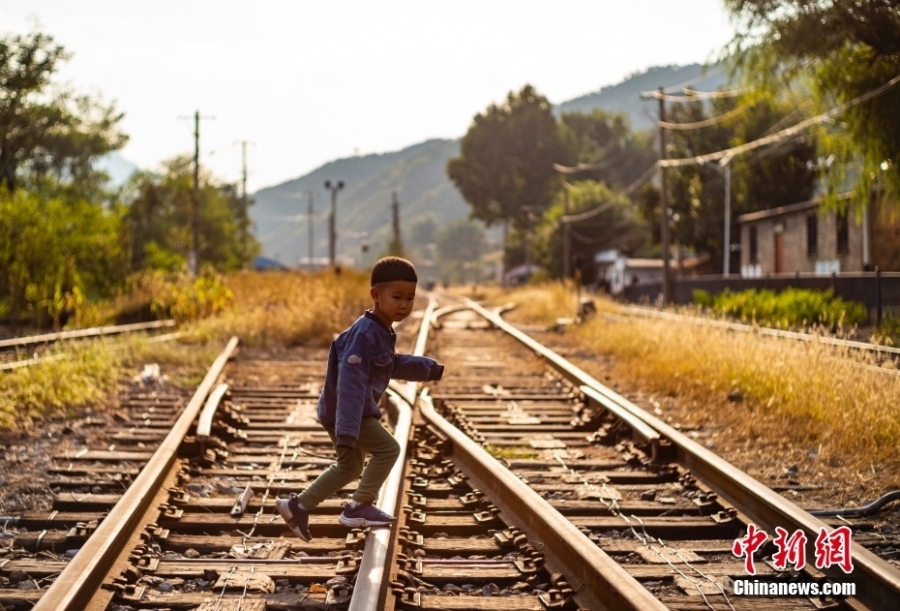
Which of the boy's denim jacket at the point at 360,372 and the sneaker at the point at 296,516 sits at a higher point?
the boy's denim jacket at the point at 360,372

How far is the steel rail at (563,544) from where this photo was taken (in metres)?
3.59

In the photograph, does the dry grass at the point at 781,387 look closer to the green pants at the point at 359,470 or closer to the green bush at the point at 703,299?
the green pants at the point at 359,470

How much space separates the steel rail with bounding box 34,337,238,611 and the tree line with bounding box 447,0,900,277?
498 inches

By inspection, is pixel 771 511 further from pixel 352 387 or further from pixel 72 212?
pixel 72 212

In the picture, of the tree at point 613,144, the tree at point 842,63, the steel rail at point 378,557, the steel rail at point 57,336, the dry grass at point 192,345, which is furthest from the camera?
the tree at point 613,144

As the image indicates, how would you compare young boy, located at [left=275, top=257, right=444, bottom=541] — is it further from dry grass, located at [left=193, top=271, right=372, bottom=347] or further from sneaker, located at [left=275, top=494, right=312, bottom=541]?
dry grass, located at [left=193, top=271, right=372, bottom=347]

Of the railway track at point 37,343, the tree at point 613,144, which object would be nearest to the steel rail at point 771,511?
the railway track at point 37,343

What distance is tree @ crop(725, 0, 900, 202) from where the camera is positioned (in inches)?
582

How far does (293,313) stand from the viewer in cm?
1627

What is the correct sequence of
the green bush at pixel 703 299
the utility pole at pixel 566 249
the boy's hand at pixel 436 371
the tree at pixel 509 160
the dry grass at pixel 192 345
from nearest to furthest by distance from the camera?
the boy's hand at pixel 436 371, the dry grass at pixel 192 345, the green bush at pixel 703 299, the utility pole at pixel 566 249, the tree at pixel 509 160

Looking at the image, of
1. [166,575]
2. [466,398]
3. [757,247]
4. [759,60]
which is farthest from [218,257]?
[166,575]

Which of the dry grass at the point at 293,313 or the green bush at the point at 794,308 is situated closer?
the dry grass at the point at 293,313

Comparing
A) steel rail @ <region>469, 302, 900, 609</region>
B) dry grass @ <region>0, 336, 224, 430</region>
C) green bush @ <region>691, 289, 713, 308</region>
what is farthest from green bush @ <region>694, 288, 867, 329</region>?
steel rail @ <region>469, 302, 900, 609</region>

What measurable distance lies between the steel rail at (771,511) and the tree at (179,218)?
43.9 meters
